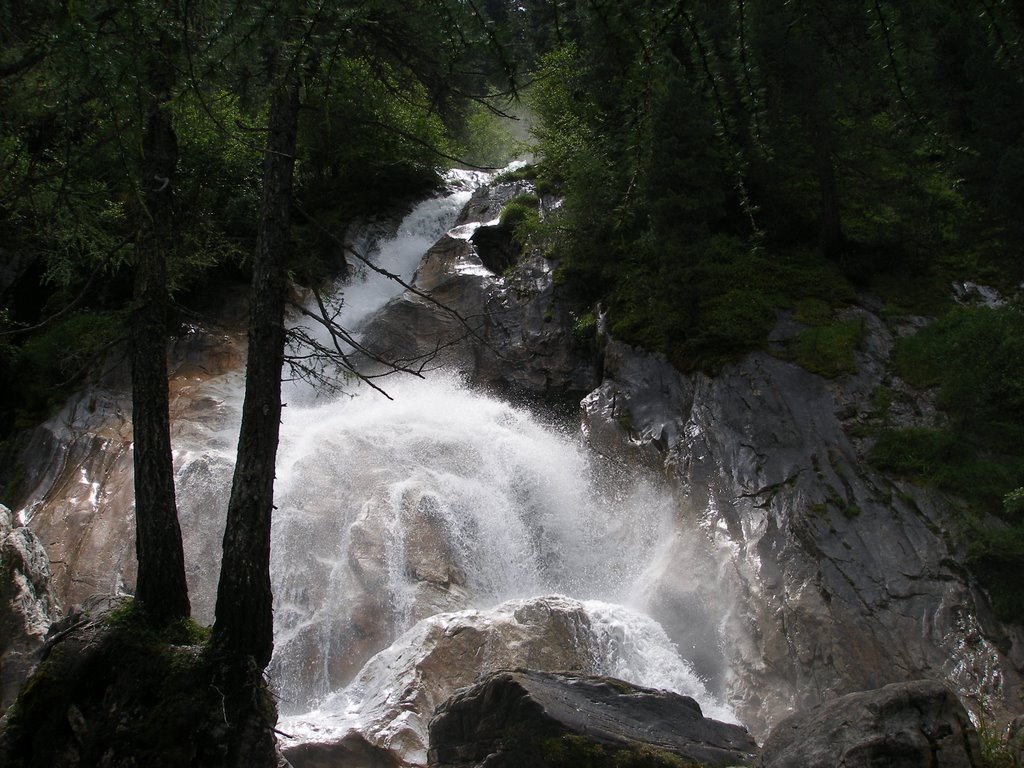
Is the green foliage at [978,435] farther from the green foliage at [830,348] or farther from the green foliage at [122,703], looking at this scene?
the green foliage at [122,703]

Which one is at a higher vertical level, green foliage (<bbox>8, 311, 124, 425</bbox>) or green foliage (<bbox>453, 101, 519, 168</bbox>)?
green foliage (<bbox>453, 101, 519, 168</bbox>)

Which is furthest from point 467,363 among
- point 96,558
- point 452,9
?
point 452,9

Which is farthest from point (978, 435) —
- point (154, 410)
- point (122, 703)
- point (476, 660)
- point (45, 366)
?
point (45, 366)

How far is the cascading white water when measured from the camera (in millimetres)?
8805

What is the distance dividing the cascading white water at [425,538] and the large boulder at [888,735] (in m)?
2.75

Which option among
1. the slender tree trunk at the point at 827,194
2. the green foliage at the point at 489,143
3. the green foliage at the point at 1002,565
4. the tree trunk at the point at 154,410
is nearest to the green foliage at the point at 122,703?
the tree trunk at the point at 154,410

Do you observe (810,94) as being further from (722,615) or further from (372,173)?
(372,173)

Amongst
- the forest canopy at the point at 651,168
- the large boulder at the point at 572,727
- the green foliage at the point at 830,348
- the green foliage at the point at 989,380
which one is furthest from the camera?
the green foliage at the point at 830,348

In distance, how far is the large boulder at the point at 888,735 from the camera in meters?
5.10

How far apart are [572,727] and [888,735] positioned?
2218 mm

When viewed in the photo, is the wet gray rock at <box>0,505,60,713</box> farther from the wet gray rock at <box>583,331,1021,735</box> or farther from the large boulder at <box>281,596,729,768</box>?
the wet gray rock at <box>583,331,1021,735</box>

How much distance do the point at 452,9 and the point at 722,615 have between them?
7715mm

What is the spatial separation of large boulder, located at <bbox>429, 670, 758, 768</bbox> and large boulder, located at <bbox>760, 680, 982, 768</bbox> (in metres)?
A: 0.80

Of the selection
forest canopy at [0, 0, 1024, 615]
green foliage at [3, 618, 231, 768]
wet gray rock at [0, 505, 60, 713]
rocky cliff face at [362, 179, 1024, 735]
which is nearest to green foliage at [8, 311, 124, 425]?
forest canopy at [0, 0, 1024, 615]
